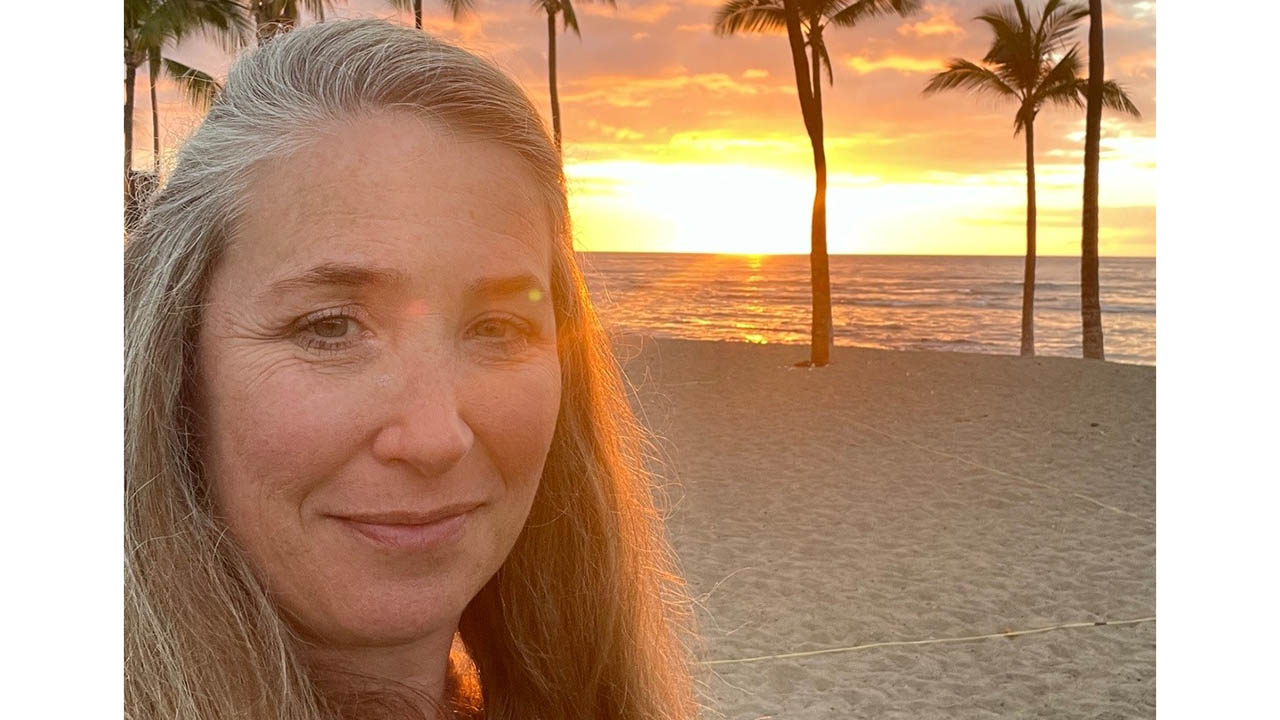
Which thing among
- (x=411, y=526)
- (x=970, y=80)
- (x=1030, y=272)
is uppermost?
(x=970, y=80)

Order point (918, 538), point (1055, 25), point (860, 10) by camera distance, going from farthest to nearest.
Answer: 1. point (1055, 25)
2. point (860, 10)
3. point (918, 538)

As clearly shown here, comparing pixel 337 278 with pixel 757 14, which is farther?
pixel 757 14

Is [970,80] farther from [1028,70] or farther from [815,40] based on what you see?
[815,40]

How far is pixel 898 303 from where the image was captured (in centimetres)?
3206

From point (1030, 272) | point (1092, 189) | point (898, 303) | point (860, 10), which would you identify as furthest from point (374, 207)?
point (898, 303)

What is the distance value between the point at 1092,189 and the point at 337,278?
14228mm

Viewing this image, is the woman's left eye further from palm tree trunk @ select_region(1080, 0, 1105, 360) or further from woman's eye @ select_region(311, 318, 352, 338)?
palm tree trunk @ select_region(1080, 0, 1105, 360)

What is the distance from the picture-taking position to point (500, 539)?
88cm

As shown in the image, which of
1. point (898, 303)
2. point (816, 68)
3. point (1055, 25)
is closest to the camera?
point (816, 68)

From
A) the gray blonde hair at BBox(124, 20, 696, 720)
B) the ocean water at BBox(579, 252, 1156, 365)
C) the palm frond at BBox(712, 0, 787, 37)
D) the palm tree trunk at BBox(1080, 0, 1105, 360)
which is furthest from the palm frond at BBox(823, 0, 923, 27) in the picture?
the gray blonde hair at BBox(124, 20, 696, 720)

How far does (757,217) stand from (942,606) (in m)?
4.25

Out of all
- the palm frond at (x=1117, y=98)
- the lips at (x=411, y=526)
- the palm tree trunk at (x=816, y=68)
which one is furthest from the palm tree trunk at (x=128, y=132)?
the palm frond at (x=1117, y=98)

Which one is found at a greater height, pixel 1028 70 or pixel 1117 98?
pixel 1028 70
